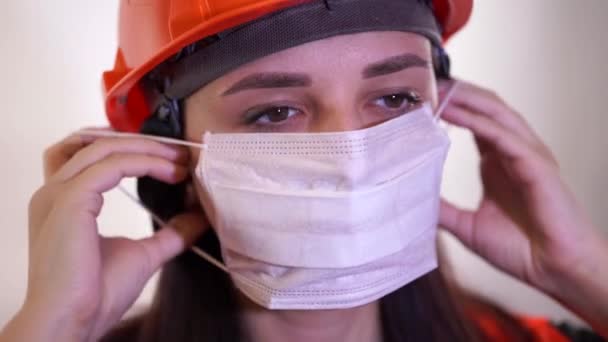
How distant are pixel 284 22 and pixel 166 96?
0.31 metres

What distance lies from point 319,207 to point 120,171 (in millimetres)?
393

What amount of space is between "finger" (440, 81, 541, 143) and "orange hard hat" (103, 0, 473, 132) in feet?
0.56

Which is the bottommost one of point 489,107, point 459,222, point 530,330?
point 530,330

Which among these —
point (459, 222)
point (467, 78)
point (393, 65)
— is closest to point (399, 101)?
point (393, 65)

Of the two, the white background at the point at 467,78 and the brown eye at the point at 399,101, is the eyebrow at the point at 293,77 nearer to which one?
the brown eye at the point at 399,101

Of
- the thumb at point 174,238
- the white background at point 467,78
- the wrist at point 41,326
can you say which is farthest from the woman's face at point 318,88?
the white background at point 467,78

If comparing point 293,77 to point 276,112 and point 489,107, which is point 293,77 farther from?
point 489,107

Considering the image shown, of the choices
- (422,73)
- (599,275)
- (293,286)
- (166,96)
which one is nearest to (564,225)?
(599,275)

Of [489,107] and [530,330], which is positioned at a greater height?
[489,107]

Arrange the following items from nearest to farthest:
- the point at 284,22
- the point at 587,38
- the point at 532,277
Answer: the point at 284,22 → the point at 532,277 → the point at 587,38

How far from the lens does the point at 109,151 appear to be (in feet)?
3.29

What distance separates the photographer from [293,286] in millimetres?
929

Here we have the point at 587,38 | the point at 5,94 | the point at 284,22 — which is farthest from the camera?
the point at 587,38

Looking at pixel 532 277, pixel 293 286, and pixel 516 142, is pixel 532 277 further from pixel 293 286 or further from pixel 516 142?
pixel 293 286
